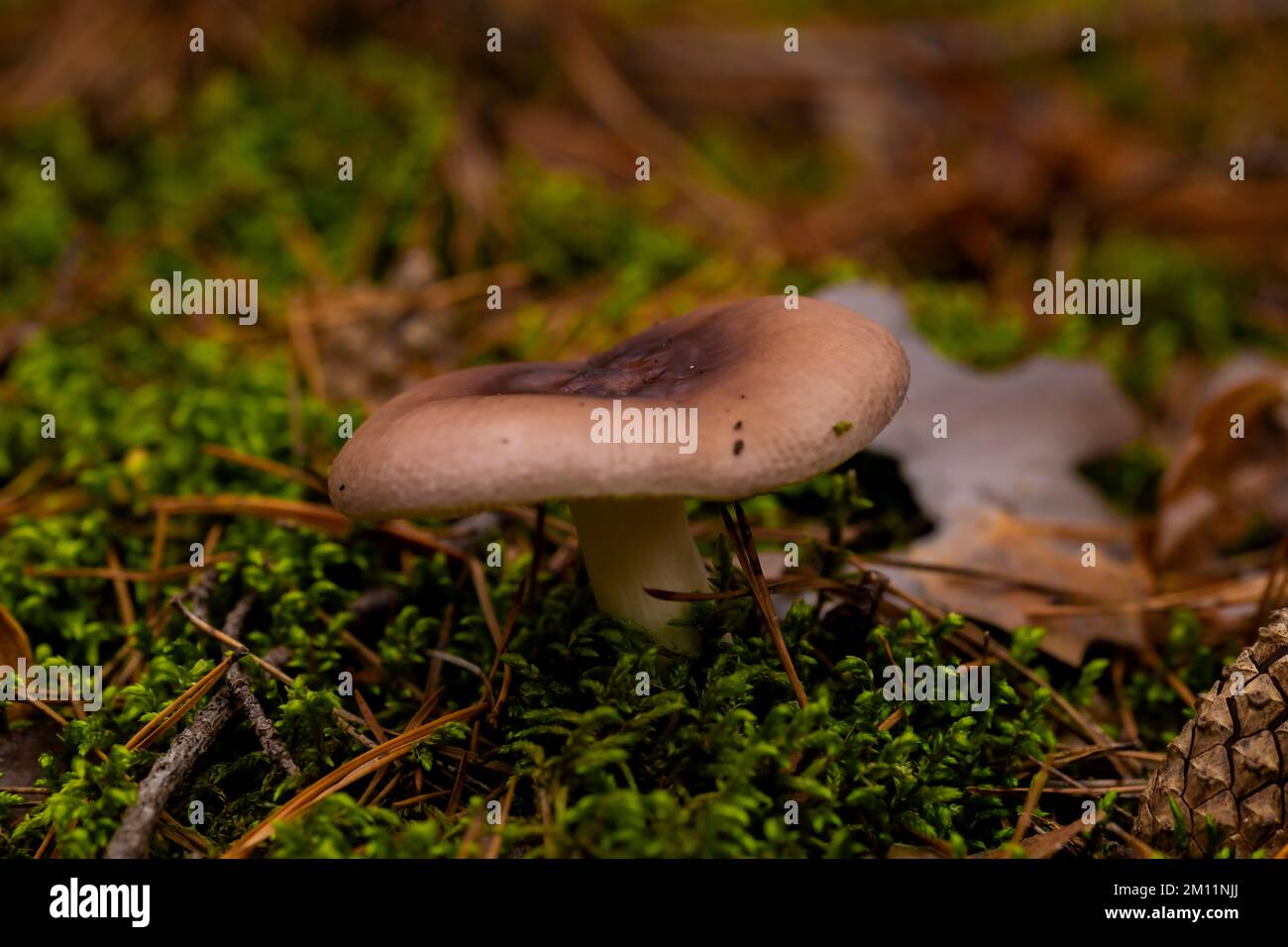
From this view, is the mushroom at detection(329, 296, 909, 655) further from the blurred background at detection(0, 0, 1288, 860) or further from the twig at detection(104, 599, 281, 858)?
the blurred background at detection(0, 0, 1288, 860)

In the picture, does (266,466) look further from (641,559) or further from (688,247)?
(688,247)

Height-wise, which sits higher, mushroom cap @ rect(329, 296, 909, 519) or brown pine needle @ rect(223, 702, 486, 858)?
mushroom cap @ rect(329, 296, 909, 519)

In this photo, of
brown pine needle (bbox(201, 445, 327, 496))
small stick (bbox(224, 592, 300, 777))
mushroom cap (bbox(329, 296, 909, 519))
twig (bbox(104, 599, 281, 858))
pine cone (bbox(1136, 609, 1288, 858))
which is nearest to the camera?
mushroom cap (bbox(329, 296, 909, 519))

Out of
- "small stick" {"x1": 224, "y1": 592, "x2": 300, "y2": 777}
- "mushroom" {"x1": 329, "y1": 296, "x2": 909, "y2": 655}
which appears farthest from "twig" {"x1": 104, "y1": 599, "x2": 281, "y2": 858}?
"mushroom" {"x1": 329, "y1": 296, "x2": 909, "y2": 655}

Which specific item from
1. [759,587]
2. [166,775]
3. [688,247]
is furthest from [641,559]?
[688,247]
